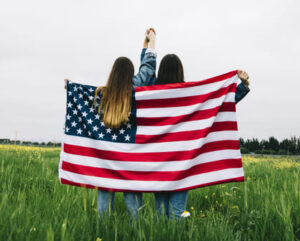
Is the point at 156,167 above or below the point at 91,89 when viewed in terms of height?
below

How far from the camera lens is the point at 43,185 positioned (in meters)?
4.51

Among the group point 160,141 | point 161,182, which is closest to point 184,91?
point 160,141

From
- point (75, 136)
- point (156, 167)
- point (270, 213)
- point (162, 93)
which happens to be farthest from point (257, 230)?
point (75, 136)

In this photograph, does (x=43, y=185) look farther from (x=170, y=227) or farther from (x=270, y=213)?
(x=270, y=213)

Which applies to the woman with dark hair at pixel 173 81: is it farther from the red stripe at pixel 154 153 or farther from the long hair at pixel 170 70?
the red stripe at pixel 154 153

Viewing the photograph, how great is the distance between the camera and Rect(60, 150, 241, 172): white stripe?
9.41ft

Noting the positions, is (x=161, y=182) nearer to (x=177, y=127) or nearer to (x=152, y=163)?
(x=152, y=163)

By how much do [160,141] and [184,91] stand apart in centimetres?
71

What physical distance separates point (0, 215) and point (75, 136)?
123 centimetres

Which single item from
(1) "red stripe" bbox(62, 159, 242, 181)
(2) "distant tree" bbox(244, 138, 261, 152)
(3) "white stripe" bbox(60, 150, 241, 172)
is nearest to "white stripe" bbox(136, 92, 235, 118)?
(3) "white stripe" bbox(60, 150, 241, 172)

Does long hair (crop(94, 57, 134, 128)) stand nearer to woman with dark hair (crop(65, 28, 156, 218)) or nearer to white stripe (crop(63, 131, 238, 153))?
woman with dark hair (crop(65, 28, 156, 218))

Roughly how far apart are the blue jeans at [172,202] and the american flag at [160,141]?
12 cm

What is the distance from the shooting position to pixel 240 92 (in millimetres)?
3094

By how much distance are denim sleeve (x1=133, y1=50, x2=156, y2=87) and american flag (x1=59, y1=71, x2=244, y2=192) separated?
120 mm
